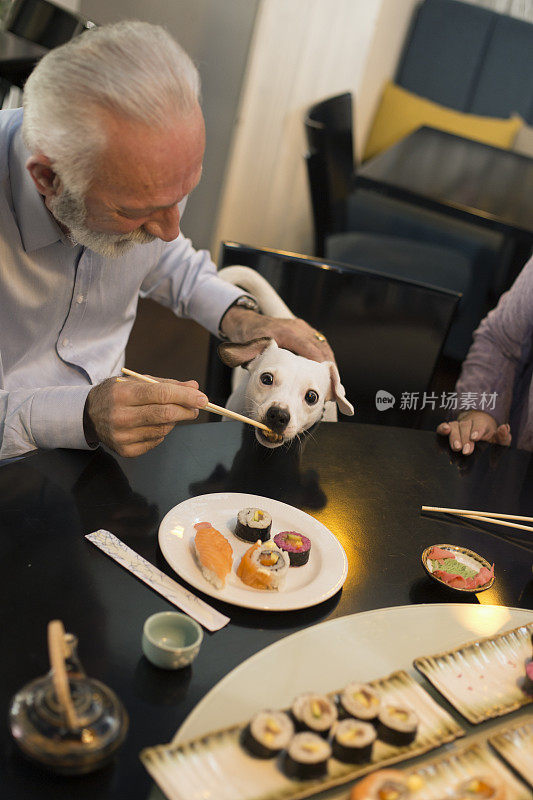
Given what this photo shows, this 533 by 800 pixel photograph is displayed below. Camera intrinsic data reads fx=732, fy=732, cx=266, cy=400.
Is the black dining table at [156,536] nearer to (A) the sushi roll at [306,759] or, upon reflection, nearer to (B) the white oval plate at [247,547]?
(B) the white oval plate at [247,547]

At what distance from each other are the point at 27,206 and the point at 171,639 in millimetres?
912

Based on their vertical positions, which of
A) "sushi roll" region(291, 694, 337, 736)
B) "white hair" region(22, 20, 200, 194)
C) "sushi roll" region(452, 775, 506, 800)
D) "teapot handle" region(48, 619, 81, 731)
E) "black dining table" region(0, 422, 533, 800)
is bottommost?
"black dining table" region(0, 422, 533, 800)

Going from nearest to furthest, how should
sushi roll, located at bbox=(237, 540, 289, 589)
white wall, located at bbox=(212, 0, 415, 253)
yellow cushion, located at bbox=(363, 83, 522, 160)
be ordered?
sushi roll, located at bbox=(237, 540, 289, 589) → white wall, located at bbox=(212, 0, 415, 253) → yellow cushion, located at bbox=(363, 83, 522, 160)

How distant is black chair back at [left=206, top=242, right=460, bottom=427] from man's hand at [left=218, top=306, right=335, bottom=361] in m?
0.26

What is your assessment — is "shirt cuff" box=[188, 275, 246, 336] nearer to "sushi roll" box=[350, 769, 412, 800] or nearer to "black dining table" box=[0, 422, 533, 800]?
"black dining table" box=[0, 422, 533, 800]

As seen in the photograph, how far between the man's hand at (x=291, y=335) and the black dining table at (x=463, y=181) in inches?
97.4

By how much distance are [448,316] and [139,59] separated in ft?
3.91

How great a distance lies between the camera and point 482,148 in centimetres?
453

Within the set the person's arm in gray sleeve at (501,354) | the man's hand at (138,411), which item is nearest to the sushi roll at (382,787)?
the man's hand at (138,411)

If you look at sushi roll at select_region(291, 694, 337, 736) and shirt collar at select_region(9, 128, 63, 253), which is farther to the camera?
shirt collar at select_region(9, 128, 63, 253)

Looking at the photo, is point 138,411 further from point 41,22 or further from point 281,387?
point 41,22

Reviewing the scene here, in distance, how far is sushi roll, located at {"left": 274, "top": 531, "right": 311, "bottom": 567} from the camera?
1.06 metres

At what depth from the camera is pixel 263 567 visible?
1.00 m

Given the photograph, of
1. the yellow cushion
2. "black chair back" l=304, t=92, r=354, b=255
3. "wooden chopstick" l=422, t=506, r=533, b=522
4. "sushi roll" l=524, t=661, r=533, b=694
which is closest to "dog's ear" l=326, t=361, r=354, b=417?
"wooden chopstick" l=422, t=506, r=533, b=522
